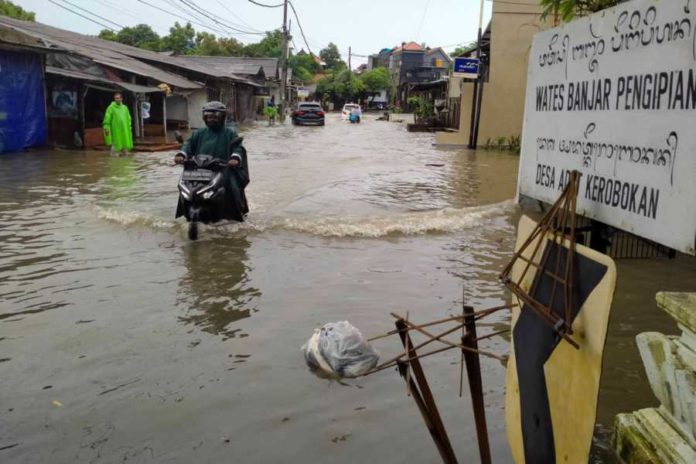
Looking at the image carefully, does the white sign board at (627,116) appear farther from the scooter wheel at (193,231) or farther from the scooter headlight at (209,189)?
the scooter wheel at (193,231)

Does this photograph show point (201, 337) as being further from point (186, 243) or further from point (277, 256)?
point (186, 243)

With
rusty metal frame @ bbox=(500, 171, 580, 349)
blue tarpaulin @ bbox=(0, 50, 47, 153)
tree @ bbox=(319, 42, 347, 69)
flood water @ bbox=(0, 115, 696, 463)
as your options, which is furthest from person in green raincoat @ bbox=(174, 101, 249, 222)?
tree @ bbox=(319, 42, 347, 69)

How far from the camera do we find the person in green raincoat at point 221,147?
24.6 ft

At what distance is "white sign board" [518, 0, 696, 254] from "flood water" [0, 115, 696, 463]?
1380mm

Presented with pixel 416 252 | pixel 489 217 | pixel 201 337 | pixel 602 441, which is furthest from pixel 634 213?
pixel 489 217

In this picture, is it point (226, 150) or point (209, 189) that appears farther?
point (226, 150)

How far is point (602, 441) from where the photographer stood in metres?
3.11

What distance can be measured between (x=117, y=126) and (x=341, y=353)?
14384 mm

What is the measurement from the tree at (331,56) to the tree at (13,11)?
7388 cm

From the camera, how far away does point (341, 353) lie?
151 inches

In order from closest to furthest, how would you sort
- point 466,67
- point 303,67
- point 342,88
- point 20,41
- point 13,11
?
point 20,41, point 466,67, point 13,11, point 342,88, point 303,67

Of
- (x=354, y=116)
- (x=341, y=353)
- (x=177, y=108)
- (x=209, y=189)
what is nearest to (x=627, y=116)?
(x=341, y=353)

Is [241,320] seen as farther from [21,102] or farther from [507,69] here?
[507,69]

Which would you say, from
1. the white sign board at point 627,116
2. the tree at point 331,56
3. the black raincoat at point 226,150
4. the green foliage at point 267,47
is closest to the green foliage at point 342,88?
the green foliage at point 267,47
